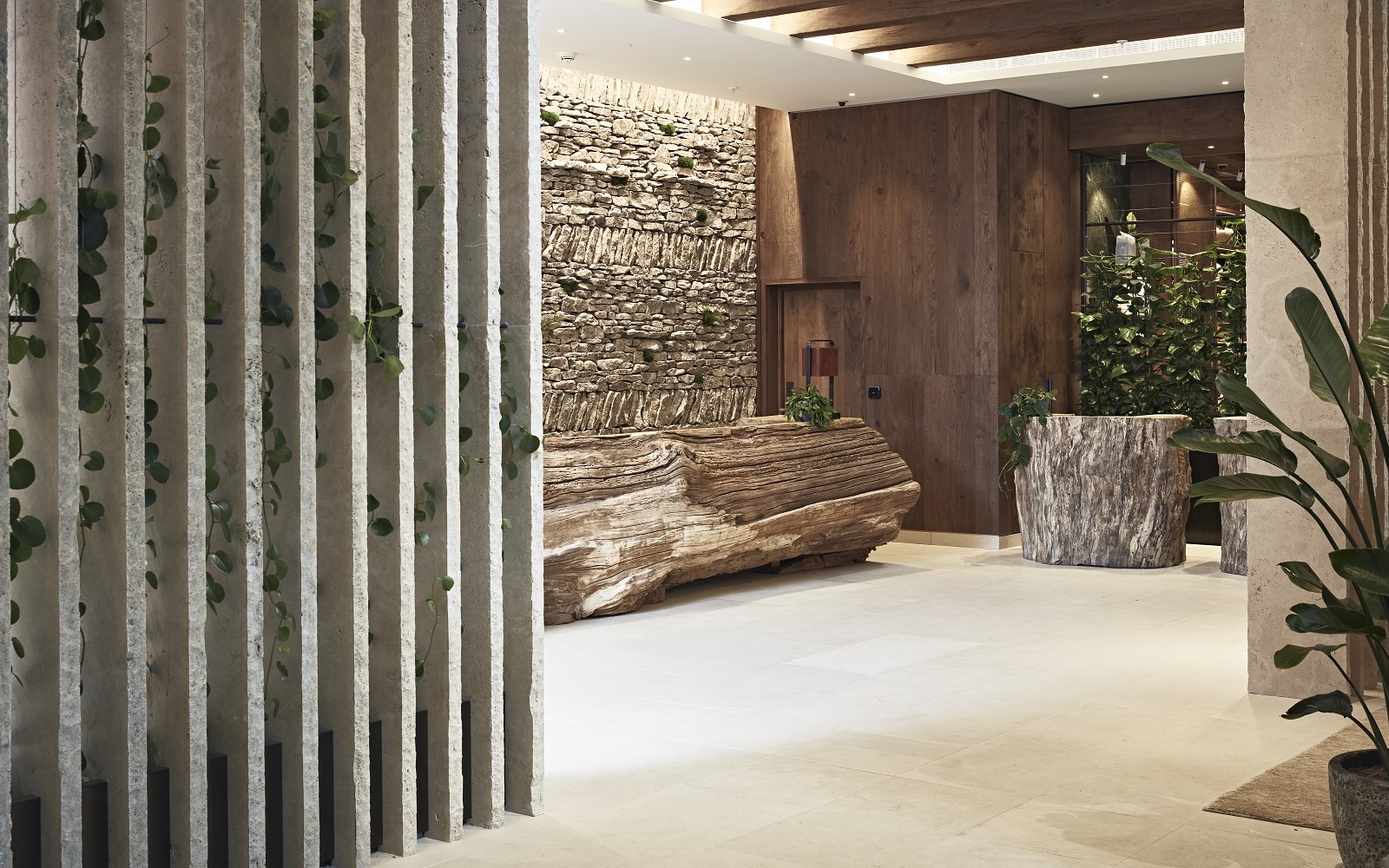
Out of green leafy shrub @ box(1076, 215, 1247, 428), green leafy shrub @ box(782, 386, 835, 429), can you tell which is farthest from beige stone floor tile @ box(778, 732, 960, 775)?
green leafy shrub @ box(1076, 215, 1247, 428)

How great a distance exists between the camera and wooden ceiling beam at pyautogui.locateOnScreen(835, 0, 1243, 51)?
27.0ft

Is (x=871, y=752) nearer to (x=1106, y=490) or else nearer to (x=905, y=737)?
(x=905, y=737)

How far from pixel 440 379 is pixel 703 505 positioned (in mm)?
4246

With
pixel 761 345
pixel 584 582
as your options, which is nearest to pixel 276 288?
pixel 584 582

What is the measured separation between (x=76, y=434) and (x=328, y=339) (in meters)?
0.70

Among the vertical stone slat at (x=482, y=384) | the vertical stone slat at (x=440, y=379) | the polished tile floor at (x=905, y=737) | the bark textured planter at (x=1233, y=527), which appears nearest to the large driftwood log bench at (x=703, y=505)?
the polished tile floor at (x=905, y=737)

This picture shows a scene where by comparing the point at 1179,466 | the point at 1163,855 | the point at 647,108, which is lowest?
the point at 1163,855

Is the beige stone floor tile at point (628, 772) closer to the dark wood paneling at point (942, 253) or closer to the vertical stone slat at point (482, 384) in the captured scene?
the vertical stone slat at point (482, 384)

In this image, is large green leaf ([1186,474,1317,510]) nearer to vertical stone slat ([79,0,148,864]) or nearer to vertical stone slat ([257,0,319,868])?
vertical stone slat ([257,0,319,868])

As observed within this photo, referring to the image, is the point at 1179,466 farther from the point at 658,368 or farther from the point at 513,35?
the point at 513,35

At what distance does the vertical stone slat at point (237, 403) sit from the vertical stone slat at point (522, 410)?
816 millimetres

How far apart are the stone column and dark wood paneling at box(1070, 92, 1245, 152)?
15.4ft

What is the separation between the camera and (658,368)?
10.4 m

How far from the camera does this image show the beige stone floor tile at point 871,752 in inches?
175
